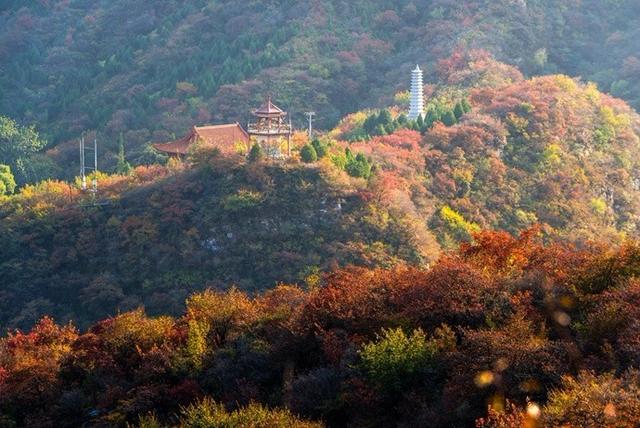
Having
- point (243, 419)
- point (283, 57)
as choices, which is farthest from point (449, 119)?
point (243, 419)

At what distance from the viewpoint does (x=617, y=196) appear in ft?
151

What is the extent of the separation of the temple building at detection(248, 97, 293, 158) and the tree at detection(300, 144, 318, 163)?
804mm

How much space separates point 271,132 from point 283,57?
29.3 m

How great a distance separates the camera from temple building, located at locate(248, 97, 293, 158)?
41.5 metres

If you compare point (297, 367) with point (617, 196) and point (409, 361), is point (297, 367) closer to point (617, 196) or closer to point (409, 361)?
point (409, 361)

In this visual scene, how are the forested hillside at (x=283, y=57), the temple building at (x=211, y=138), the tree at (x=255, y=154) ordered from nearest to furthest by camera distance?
the tree at (x=255, y=154) < the temple building at (x=211, y=138) < the forested hillside at (x=283, y=57)

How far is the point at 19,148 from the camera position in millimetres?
66938

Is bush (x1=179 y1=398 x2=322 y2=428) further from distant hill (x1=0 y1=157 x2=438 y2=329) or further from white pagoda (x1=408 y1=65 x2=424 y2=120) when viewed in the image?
white pagoda (x1=408 y1=65 x2=424 y2=120)

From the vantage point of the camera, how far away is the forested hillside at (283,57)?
6606cm

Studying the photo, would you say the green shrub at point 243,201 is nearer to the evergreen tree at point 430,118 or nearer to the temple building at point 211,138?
the temple building at point 211,138

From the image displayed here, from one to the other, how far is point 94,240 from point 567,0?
148 feet

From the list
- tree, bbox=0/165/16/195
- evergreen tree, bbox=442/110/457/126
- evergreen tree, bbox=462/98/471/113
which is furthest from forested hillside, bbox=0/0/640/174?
evergreen tree, bbox=442/110/457/126

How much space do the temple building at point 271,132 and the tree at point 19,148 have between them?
81.4 feet

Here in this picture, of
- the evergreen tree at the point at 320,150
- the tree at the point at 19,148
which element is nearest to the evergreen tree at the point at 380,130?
the evergreen tree at the point at 320,150
